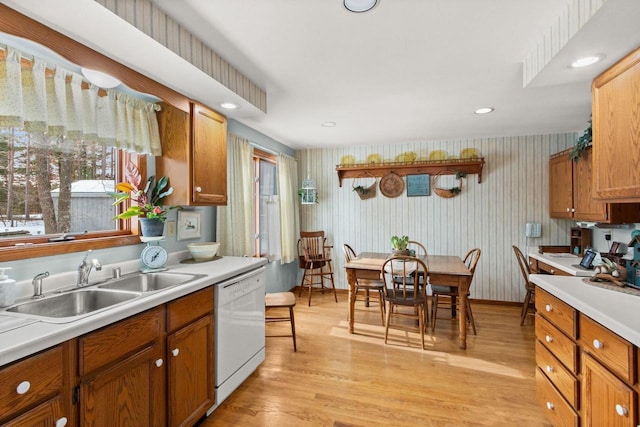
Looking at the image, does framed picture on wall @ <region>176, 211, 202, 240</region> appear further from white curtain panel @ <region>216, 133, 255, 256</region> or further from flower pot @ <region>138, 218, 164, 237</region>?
flower pot @ <region>138, 218, 164, 237</region>

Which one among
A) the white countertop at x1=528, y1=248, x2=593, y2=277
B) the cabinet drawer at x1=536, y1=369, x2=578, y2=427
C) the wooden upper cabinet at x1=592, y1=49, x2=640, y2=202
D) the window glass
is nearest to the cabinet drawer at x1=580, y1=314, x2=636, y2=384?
the cabinet drawer at x1=536, y1=369, x2=578, y2=427

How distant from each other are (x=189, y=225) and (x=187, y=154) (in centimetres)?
69

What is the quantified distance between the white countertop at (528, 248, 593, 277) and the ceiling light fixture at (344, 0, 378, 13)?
110 inches

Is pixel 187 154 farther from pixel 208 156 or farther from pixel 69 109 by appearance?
pixel 69 109

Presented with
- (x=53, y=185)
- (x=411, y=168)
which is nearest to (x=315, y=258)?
(x=411, y=168)

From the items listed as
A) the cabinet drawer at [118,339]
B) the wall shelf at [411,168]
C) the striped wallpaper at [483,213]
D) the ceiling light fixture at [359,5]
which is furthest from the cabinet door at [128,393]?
the wall shelf at [411,168]

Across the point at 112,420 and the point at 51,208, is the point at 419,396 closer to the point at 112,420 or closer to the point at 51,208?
the point at 112,420

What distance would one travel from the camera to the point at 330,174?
504 cm

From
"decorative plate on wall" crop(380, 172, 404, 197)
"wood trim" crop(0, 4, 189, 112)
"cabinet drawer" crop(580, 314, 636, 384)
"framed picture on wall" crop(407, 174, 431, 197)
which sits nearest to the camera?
"cabinet drawer" crop(580, 314, 636, 384)

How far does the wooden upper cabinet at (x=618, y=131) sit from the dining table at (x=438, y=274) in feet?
4.53

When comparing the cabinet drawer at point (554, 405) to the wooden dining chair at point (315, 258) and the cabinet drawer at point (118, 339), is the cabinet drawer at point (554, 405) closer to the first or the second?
the cabinet drawer at point (118, 339)

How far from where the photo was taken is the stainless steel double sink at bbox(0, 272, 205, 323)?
143 centimetres

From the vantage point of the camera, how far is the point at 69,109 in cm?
172

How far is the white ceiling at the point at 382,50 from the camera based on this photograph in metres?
1.51
